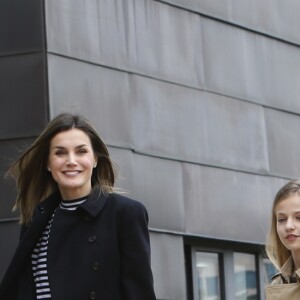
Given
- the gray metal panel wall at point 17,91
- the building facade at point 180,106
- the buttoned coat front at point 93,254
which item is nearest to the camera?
the buttoned coat front at point 93,254

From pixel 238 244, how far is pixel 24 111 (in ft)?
11.2

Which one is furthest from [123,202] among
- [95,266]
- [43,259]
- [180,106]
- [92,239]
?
[180,106]

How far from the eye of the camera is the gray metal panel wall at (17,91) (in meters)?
13.4

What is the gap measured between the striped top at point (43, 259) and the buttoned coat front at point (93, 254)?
2 centimetres

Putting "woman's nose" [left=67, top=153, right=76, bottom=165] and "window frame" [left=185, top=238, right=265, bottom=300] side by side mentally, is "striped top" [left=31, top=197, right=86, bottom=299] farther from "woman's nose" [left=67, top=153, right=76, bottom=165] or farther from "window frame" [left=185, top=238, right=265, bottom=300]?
"window frame" [left=185, top=238, right=265, bottom=300]

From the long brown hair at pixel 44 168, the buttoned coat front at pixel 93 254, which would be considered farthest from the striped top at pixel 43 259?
the long brown hair at pixel 44 168

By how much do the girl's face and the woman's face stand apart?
93cm

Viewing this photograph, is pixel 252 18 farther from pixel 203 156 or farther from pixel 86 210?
pixel 86 210

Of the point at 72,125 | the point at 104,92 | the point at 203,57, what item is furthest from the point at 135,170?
the point at 72,125

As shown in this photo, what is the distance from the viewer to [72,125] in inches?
249

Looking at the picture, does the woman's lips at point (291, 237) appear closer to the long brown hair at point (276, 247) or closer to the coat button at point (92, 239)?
the long brown hair at point (276, 247)

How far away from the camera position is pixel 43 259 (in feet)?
20.3

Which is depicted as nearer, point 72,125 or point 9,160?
point 72,125

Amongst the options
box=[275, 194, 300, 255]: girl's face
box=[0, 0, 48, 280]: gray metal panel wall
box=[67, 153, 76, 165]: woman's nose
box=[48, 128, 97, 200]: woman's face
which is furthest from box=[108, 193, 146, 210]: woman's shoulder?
box=[0, 0, 48, 280]: gray metal panel wall
